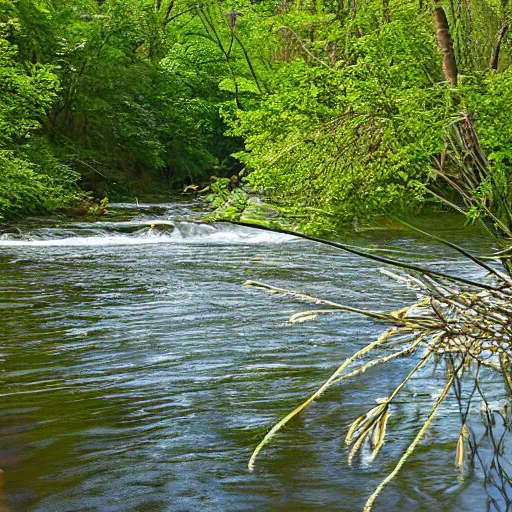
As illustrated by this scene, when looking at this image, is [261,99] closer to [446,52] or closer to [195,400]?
[446,52]

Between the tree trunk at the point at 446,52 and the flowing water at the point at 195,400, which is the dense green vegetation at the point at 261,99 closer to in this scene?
the tree trunk at the point at 446,52

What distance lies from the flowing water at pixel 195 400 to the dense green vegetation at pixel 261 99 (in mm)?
1256

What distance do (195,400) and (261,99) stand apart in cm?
1426

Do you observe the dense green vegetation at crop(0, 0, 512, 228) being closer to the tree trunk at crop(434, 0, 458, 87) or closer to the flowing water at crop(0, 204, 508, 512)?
the tree trunk at crop(434, 0, 458, 87)

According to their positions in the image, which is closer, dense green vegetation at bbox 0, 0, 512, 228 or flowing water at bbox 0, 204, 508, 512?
flowing water at bbox 0, 204, 508, 512

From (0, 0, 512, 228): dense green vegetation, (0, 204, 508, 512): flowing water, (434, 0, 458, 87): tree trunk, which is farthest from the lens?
(434, 0, 458, 87): tree trunk

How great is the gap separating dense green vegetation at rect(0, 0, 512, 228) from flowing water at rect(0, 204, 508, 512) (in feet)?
4.12

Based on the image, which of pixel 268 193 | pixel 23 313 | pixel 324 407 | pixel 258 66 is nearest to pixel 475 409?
pixel 324 407

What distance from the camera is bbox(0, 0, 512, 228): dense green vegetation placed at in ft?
21.6

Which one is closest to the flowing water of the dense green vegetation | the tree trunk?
the dense green vegetation

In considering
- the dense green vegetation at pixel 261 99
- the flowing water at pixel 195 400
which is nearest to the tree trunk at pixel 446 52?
the dense green vegetation at pixel 261 99

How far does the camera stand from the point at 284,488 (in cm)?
412

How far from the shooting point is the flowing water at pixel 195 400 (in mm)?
4094

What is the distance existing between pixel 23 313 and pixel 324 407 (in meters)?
4.29
